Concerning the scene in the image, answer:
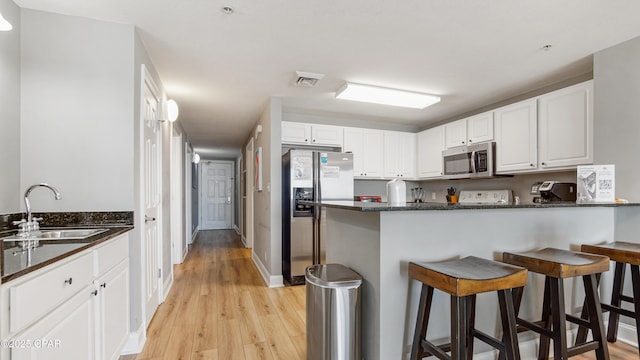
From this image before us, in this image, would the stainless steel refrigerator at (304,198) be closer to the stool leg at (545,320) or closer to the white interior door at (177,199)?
the white interior door at (177,199)

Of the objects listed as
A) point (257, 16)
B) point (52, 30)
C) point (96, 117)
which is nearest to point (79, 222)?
point (96, 117)

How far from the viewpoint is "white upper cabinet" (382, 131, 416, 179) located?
15.7ft

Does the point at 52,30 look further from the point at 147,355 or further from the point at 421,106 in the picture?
the point at 421,106

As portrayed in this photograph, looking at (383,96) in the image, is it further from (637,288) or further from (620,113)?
(637,288)

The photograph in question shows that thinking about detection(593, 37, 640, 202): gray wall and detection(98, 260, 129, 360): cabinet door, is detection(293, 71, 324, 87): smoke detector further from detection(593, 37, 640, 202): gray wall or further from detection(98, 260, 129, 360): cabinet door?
detection(593, 37, 640, 202): gray wall

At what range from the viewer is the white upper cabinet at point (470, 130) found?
3.79 meters

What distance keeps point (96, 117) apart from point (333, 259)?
192 cm

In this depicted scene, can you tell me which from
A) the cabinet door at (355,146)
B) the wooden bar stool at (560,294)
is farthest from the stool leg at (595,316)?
the cabinet door at (355,146)

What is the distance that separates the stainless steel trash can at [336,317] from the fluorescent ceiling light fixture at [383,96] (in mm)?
2157

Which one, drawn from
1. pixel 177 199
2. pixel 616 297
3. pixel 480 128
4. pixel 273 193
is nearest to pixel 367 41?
pixel 273 193

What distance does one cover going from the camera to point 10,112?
5.93ft

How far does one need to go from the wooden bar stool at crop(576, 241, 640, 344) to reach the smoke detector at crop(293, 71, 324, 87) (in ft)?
8.38

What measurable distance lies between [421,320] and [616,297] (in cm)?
171

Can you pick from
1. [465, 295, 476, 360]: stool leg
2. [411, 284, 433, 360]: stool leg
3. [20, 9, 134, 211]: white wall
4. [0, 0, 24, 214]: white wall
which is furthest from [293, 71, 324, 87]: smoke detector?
[465, 295, 476, 360]: stool leg
